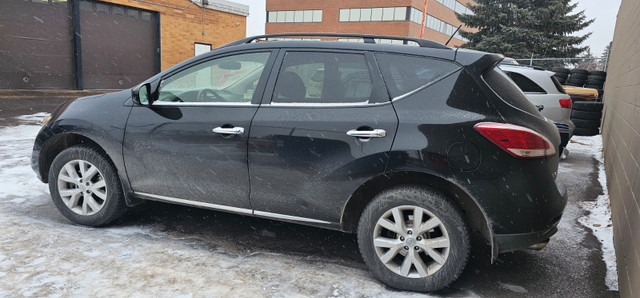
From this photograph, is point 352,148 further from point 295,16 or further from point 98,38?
point 295,16

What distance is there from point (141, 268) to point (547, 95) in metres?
6.70

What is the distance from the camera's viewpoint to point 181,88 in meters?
3.89

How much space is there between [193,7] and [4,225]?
19851 millimetres

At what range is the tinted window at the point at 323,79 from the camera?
10.6 feet

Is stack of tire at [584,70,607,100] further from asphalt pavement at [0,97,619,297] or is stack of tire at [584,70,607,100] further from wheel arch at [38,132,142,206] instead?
wheel arch at [38,132,142,206]

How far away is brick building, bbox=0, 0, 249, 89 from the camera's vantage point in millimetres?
16328

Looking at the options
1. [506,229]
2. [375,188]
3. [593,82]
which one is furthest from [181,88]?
[593,82]

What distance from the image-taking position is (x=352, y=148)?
3.08 meters

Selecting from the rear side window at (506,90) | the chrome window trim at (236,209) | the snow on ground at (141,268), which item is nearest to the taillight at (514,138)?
the rear side window at (506,90)

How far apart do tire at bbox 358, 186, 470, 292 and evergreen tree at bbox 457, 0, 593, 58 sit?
26516 mm

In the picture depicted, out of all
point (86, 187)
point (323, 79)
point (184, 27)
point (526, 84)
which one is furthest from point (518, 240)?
point (184, 27)

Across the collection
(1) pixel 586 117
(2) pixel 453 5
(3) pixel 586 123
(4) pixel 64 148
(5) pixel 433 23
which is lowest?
(4) pixel 64 148

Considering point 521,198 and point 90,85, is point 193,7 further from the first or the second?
point 521,198

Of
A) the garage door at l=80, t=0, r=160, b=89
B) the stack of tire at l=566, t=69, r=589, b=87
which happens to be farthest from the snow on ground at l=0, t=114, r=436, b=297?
the garage door at l=80, t=0, r=160, b=89
